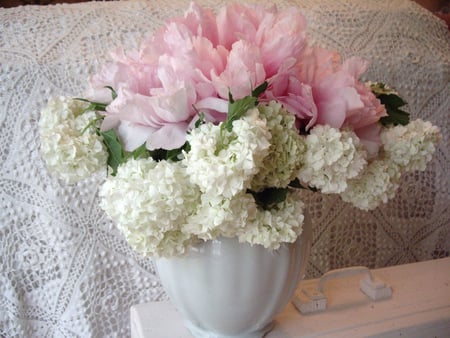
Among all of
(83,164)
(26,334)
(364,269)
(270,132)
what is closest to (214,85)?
(270,132)

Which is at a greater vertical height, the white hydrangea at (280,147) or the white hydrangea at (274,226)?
the white hydrangea at (280,147)

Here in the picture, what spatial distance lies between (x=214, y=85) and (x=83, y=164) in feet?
0.61

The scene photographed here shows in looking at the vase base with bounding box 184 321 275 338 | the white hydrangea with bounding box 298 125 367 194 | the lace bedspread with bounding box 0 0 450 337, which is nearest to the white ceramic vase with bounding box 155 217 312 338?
the vase base with bounding box 184 321 275 338

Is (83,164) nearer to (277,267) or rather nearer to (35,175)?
(277,267)

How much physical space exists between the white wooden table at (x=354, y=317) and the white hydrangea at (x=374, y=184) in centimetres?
23

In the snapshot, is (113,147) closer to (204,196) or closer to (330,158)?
(204,196)

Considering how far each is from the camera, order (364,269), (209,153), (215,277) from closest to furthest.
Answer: (209,153)
(215,277)
(364,269)

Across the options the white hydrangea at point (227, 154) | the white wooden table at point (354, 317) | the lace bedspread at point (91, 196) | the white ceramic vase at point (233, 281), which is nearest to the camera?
the white hydrangea at point (227, 154)

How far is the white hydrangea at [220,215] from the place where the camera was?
1.78ft

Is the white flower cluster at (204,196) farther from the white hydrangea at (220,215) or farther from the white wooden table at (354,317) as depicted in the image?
the white wooden table at (354,317)

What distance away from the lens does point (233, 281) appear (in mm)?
648

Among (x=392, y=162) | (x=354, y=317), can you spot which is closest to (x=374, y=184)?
(x=392, y=162)

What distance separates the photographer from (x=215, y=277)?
646 millimetres

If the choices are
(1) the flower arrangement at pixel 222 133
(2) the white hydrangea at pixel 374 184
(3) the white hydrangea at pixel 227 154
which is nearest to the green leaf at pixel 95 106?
(1) the flower arrangement at pixel 222 133
